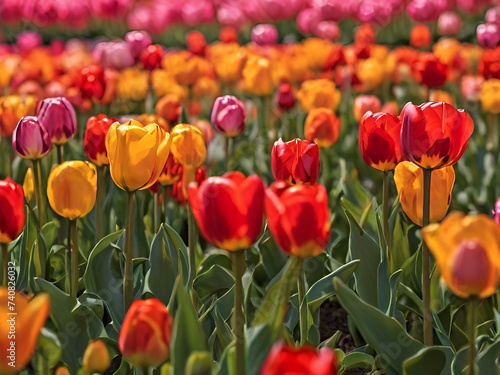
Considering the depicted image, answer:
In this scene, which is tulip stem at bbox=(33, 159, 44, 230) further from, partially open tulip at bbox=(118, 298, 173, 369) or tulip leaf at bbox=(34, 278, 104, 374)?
partially open tulip at bbox=(118, 298, 173, 369)

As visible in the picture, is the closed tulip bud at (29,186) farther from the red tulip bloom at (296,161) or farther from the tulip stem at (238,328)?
the tulip stem at (238,328)

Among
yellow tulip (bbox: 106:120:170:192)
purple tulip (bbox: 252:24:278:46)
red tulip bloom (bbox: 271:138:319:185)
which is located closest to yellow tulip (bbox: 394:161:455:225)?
red tulip bloom (bbox: 271:138:319:185)

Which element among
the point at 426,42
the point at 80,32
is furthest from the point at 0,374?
the point at 80,32

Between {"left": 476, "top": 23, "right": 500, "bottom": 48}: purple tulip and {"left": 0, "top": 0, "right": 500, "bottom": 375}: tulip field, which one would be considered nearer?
{"left": 0, "top": 0, "right": 500, "bottom": 375}: tulip field

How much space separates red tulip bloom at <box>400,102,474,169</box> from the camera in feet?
4.83

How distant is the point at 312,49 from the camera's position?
189 inches

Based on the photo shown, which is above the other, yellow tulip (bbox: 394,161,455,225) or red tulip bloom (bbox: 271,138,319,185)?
red tulip bloom (bbox: 271,138,319,185)

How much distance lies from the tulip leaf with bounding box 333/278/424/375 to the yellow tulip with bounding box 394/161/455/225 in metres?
0.36

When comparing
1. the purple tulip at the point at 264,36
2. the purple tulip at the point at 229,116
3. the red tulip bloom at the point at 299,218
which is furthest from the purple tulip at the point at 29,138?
the purple tulip at the point at 264,36

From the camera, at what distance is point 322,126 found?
2699 mm

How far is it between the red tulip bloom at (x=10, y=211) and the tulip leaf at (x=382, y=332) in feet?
2.29

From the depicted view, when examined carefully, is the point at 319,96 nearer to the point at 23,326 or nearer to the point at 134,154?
the point at 134,154

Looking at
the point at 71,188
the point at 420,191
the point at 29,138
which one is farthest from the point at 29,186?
the point at 420,191

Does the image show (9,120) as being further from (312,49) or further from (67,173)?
(312,49)
